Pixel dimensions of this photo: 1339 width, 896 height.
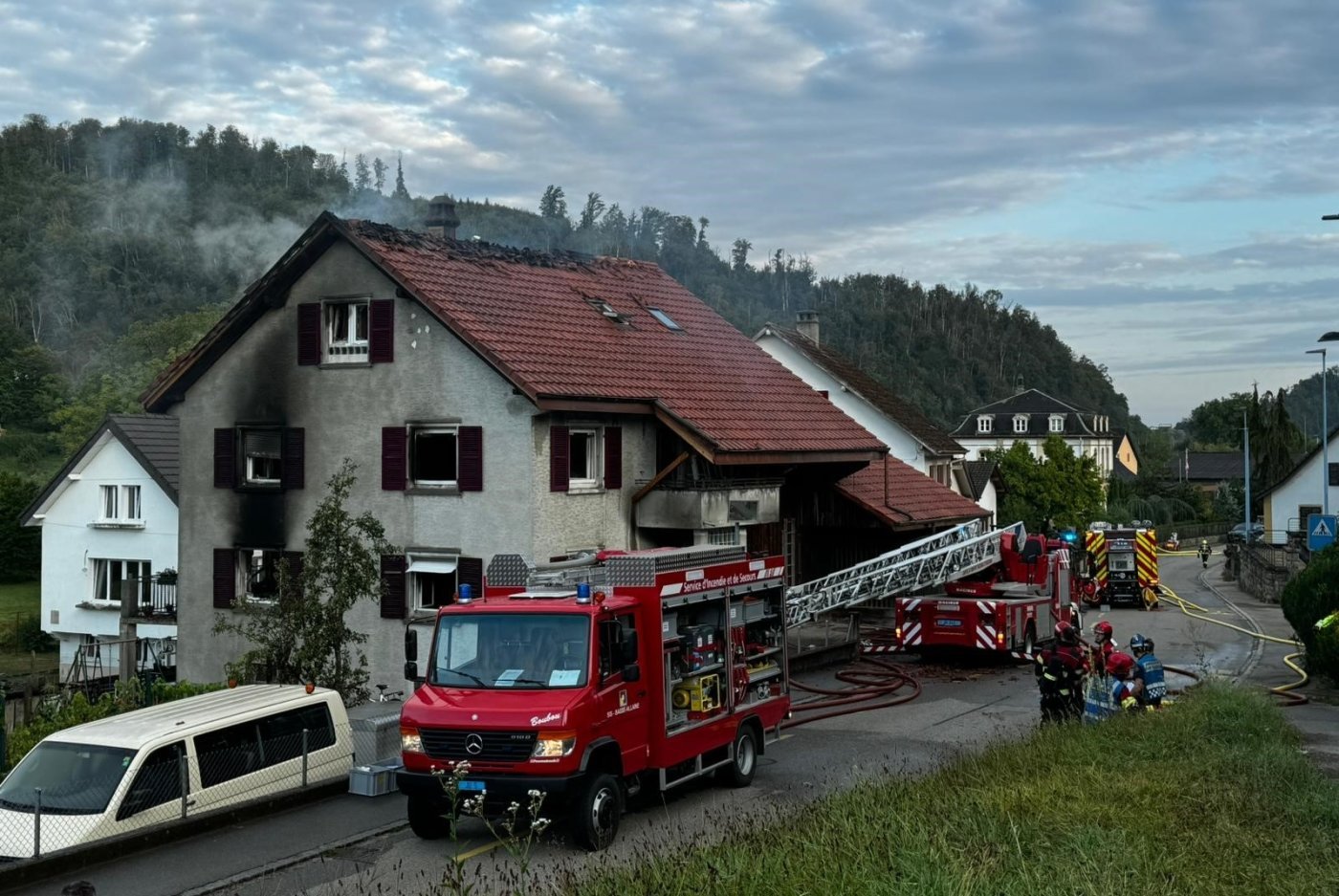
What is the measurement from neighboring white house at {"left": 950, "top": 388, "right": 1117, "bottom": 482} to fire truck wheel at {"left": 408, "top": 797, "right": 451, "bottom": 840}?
326ft

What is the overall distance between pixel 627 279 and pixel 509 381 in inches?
325

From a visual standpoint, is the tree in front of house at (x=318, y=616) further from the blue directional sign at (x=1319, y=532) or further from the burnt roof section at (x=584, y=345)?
the blue directional sign at (x=1319, y=532)

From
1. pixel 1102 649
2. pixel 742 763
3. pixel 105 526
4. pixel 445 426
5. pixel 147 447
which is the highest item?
pixel 147 447

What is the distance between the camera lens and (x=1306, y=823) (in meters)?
10.2

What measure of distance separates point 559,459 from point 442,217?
9616mm

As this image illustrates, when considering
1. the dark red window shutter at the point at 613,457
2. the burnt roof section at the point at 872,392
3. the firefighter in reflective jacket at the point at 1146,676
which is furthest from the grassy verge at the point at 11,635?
the firefighter in reflective jacket at the point at 1146,676

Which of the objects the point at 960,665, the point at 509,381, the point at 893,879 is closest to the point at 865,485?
the point at 960,665

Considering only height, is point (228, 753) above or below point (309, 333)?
below

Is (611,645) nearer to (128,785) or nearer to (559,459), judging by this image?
(128,785)

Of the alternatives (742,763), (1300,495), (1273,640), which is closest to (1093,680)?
(742,763)

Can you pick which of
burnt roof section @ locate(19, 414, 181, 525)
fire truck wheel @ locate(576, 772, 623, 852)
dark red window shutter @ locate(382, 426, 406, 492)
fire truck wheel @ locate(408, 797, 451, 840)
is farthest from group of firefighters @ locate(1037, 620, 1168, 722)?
burnt roof section @ locate(19, 414, 181, 525)

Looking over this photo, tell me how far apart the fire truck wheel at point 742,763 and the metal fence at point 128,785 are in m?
4.71

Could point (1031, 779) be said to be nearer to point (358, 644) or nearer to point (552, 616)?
point (552, 616)

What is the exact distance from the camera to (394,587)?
2248cm
